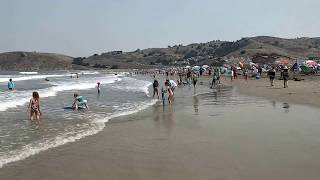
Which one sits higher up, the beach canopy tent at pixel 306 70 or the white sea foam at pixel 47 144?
the beach canopy tent at pixel 306 70

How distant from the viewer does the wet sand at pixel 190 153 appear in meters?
8.20

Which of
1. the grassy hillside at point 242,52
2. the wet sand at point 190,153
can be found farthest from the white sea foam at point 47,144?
the grassy hillside at point 242,52

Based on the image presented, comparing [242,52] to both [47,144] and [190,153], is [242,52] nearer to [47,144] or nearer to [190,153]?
[47,144]

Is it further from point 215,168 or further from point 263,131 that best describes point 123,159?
point 263,131

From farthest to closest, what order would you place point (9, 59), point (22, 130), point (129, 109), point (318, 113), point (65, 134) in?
point (9, 59) < point (129, 109) < point (318, 113) < point (22, 130) < point (65, 134)

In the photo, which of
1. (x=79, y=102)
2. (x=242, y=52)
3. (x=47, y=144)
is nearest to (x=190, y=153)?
(x=47, y=144)

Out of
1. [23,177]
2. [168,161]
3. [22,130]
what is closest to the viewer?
[23,177]

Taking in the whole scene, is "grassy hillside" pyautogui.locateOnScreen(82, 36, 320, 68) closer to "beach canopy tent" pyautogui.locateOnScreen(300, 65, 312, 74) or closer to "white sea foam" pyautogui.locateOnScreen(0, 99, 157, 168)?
"beach canopy tent" pyautogui.locateOnScreen(300, 65, 312, 74)

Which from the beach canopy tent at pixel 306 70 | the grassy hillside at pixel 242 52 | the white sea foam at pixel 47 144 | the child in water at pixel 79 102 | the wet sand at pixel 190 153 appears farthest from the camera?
the grassy hillside at pixel 242 52

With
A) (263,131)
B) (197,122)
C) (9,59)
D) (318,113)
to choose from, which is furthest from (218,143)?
(9,59)

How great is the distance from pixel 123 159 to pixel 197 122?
613 cm

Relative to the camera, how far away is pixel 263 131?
12484mm

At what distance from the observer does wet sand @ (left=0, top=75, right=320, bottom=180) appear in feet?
26.9

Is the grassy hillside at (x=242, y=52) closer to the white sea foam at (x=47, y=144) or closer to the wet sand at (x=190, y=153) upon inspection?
the wet sand at (x=190, y=153)
